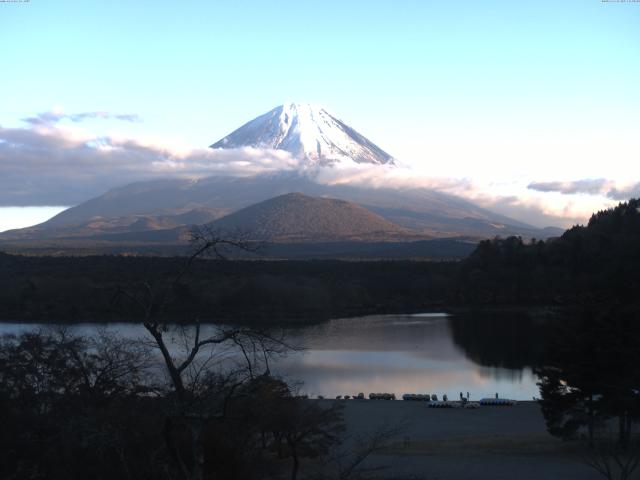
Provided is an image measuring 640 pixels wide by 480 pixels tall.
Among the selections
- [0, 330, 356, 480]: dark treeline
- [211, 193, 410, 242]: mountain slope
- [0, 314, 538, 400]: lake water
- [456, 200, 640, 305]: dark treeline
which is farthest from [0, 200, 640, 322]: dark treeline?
[211, 193, 410, 242]: mountain slope

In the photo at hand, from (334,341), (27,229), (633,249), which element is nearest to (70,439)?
(334,341)

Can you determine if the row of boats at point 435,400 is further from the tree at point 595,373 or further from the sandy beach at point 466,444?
the tree at point 595,373

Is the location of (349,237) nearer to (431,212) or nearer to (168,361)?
(431,212)

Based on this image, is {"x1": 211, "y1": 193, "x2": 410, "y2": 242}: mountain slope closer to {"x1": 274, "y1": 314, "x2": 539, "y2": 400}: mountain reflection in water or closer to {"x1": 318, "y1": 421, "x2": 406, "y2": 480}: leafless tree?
{"x1": 274, "y1": 314, "x2": 539, "y2": 400}: mountain reflection in water

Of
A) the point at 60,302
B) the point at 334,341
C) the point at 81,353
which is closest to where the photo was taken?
the point at 81,353

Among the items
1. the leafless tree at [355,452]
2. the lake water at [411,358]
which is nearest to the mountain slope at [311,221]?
the lake water at [411,358]

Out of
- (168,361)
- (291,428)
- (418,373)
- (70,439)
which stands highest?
(168,361)

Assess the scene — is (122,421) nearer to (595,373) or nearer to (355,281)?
(595,373)
